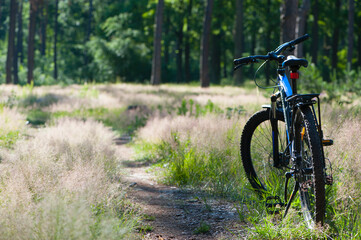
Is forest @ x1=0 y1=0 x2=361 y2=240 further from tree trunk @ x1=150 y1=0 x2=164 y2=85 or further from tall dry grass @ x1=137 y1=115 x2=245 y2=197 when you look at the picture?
tree trunk @ x1=150 y1=0 x2=164 y2=85

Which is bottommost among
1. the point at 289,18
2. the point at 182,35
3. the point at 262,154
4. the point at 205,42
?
the point at 262,154

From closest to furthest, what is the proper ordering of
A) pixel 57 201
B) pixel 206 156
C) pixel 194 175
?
pixel 57 201
pixel 194 175
pixel 206 156

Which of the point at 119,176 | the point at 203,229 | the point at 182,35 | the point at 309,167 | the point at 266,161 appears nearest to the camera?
the point at 309,167

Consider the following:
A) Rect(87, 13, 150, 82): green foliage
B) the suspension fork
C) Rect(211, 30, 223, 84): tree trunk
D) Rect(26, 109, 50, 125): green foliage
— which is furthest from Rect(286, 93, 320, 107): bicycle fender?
Rect(211, 30, 223, 84): tree trunk

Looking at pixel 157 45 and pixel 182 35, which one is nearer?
pixel 157 45

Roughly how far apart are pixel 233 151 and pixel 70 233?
11.8 feet

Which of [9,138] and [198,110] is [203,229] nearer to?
[9,138]

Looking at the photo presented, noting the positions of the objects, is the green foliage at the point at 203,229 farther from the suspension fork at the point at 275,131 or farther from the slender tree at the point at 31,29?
the slender tree at the point at 31,29

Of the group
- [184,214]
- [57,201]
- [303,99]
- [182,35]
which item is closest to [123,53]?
[182,35]

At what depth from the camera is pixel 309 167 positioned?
10.1 ft

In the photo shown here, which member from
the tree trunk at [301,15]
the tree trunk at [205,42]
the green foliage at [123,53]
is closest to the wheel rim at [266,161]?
Answer: the tree trunk at [301,15]

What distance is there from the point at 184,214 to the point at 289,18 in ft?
22.6

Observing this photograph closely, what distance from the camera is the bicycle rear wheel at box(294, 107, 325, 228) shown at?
111 inches

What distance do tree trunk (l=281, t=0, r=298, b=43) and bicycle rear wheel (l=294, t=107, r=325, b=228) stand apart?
6784 millimetres
